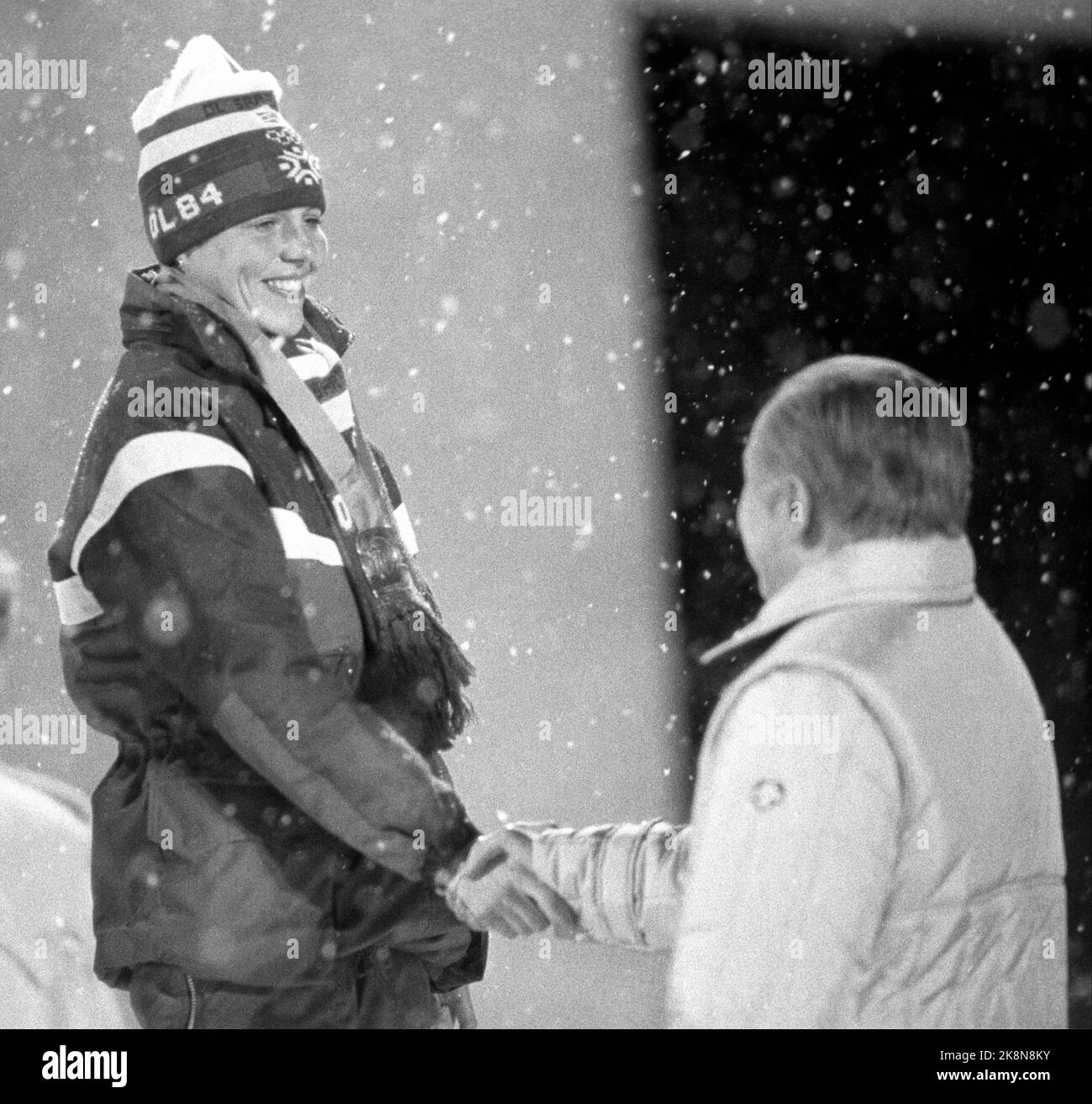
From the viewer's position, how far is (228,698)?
236 centimetres

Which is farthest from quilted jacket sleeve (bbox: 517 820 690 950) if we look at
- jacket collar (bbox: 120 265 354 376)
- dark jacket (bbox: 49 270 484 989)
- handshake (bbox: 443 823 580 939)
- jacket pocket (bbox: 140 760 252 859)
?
jacket collar (bbox: 120 265 354 376)

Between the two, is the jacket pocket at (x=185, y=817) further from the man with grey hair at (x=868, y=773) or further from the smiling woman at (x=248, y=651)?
the man with grey hair at (x=868, y=773)

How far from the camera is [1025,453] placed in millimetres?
2789

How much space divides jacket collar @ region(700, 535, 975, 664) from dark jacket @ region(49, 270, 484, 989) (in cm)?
55

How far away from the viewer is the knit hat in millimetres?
2504

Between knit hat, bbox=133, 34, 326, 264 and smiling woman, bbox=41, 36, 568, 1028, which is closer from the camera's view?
smiling woman, bbox=41, 36, 568, 1028

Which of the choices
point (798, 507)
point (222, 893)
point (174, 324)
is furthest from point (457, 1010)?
point (174, 324)

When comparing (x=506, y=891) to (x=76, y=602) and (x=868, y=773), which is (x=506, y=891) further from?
(x=76, y=602)

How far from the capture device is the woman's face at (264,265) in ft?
8.29

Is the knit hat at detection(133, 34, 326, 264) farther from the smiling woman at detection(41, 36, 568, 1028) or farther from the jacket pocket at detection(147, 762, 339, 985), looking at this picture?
the jacket pocket at detection(147, 762, 339, 985)

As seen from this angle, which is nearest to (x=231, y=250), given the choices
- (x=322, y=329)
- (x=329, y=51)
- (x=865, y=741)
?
(x=322, y=329)

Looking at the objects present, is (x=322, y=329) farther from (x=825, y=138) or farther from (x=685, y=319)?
(x=825, y=138)

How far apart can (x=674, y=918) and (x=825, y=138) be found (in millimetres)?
1228

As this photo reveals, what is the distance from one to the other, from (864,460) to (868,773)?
0.37 m
